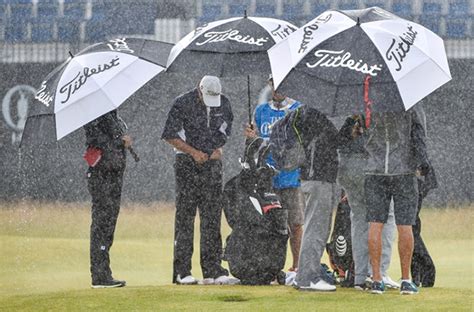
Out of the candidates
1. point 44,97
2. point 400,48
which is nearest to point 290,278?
point 400,48

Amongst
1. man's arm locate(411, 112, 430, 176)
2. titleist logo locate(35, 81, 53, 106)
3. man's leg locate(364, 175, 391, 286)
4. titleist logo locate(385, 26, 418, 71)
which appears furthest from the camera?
titleist logo locate(35, 81, 53, 106)

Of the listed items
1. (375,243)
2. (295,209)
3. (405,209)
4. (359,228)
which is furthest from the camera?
(295,209)

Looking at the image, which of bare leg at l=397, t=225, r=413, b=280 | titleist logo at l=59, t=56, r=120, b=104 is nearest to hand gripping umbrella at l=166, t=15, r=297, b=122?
titleist logo at l=59, t=56, r=120, b=104

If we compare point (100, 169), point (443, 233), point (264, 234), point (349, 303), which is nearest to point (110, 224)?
point (100, 169)

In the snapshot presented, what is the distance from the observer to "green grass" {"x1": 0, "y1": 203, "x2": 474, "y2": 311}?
334 inches

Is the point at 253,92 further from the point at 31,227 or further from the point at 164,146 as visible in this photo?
the point at 31,227

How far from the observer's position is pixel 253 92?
715 inches

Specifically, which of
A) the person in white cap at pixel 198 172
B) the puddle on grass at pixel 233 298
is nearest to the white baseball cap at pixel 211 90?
the person in white cap at pixel 198 172

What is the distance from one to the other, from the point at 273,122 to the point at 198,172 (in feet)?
2.32

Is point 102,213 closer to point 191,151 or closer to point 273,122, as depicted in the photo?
point 191,151

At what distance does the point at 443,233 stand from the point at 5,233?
20.1 ft

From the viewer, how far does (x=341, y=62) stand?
831cm

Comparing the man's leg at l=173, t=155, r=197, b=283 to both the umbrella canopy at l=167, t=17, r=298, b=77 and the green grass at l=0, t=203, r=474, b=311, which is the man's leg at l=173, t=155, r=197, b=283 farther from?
the umbrella canopy at l=167, t=17, r=298, b=77

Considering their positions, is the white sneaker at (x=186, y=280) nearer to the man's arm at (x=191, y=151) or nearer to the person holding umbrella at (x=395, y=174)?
the man's arm at (x=191, y=151)
